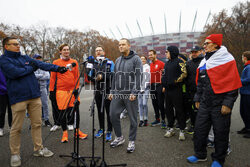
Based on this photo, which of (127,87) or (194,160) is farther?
(127,87)

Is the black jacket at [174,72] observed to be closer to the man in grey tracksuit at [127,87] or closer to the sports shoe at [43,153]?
the man in grey tracksuit at [127,87]

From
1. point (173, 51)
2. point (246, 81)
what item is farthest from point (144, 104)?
point (246, 81)

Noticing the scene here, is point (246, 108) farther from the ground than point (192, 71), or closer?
closer

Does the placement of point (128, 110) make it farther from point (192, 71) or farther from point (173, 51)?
point (192, 71)

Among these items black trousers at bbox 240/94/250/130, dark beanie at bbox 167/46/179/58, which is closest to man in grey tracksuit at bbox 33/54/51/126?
dark beanie at bbox 167/46/179/58

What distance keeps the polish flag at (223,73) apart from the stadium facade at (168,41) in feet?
194

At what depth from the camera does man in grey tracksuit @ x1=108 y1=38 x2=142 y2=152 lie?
3365 millimetres

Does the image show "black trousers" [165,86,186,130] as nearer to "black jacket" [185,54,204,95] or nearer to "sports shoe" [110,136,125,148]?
"black jacket" [185,54,204,95]

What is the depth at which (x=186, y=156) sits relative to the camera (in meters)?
3.17

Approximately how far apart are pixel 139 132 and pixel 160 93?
1.34 meters

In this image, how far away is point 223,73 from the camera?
2689 millimetres

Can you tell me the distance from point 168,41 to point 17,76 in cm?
6747

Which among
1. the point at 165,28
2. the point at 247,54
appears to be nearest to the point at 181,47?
the point at 165,28

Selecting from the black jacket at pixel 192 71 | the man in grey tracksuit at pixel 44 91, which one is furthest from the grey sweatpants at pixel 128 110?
the man in grey tracksuit at pixel 44 91
